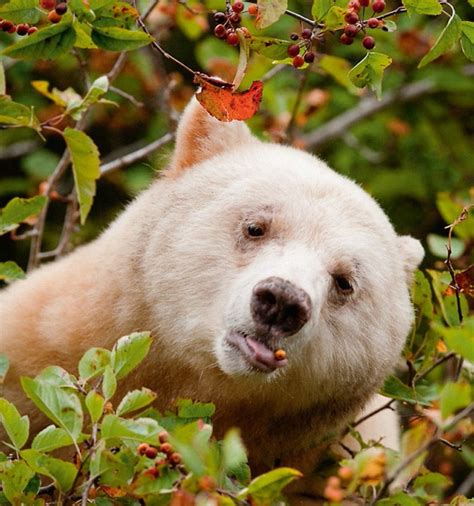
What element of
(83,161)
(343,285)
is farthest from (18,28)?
(343,285)

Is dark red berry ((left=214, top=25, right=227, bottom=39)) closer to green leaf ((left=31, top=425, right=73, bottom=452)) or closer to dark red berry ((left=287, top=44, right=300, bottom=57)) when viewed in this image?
dark red berry ((left=287, top=44, right=300, bottom=57))

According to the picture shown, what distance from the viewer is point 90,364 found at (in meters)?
3.46

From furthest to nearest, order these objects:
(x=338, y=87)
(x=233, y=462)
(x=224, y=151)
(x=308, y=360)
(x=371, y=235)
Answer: (x=338, y=87), (x=224, y=151), (x=371, y=235), (x=308, y=360), (x=233, y=462)

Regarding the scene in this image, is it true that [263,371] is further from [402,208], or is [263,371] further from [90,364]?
[402,208]

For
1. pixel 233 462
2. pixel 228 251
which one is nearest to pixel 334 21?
pixel 228 251

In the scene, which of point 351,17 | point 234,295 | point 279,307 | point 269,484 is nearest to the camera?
point 269,484

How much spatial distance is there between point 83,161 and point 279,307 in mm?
1025

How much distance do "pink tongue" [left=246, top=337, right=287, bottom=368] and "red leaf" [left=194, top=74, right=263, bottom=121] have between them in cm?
83

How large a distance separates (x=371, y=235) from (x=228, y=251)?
2.10ft

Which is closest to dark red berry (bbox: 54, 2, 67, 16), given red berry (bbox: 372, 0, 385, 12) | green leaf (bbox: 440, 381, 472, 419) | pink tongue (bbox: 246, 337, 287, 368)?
red berry (bbox: 372, 0, 385, 12)

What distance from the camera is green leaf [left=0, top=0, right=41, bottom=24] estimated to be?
3.45 meters

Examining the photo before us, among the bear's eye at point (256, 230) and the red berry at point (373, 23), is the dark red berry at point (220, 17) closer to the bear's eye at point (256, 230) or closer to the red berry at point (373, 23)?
the red berry at point (373, 23)

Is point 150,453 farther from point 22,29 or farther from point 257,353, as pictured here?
point 22,29

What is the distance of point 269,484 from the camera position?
2.93 meters
